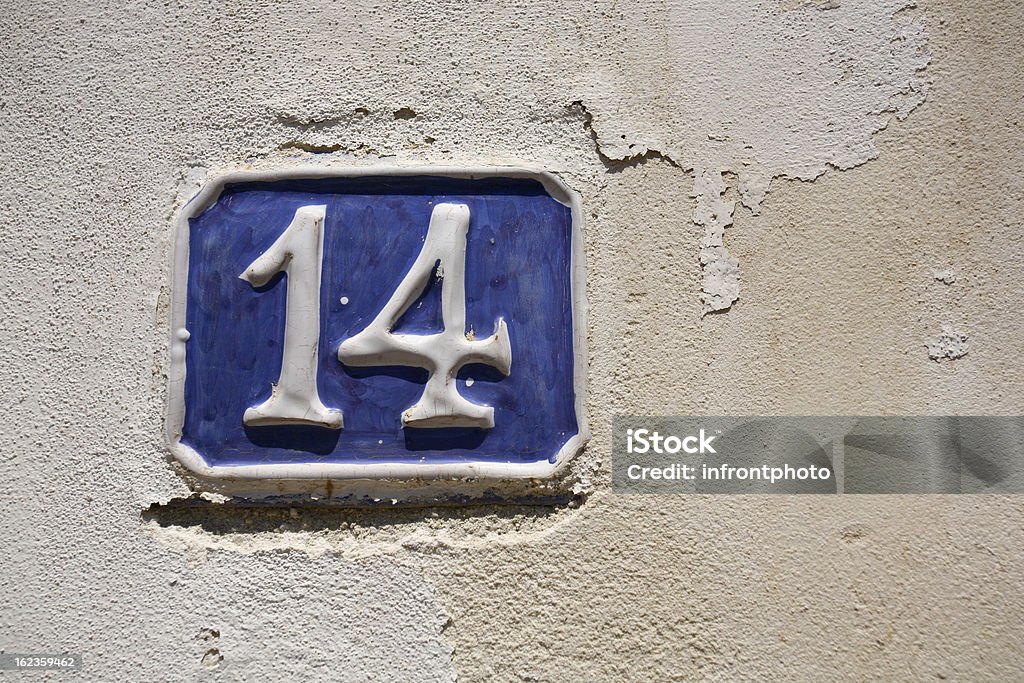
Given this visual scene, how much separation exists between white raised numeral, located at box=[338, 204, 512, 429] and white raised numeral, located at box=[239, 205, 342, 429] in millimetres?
72

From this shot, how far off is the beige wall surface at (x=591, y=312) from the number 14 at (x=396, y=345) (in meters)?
0.17

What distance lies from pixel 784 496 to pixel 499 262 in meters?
0.66

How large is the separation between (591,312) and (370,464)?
0.49 meters

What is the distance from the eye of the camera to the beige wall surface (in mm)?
1157

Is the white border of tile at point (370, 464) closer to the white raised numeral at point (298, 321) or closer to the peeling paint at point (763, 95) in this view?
the white raised numeral at point (298, 321)

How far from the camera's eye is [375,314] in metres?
1.20

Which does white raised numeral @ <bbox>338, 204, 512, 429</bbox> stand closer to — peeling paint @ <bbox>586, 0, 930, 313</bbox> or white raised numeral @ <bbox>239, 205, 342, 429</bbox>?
white raised numeral @ <bbox>239, 205, 342, 429</bbox>

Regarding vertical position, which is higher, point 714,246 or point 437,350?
point 714,246

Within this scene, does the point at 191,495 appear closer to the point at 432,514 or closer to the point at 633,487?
the point at 432,514

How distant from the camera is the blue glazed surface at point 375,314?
1.19 meters

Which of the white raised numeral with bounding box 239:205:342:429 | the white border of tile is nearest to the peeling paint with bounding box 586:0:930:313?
the white border of tile

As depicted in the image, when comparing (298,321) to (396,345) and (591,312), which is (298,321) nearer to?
(396,345)

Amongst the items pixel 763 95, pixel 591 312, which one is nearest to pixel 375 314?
pixel 591 312

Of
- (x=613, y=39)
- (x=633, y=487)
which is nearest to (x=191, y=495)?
(x=633, y=487)
